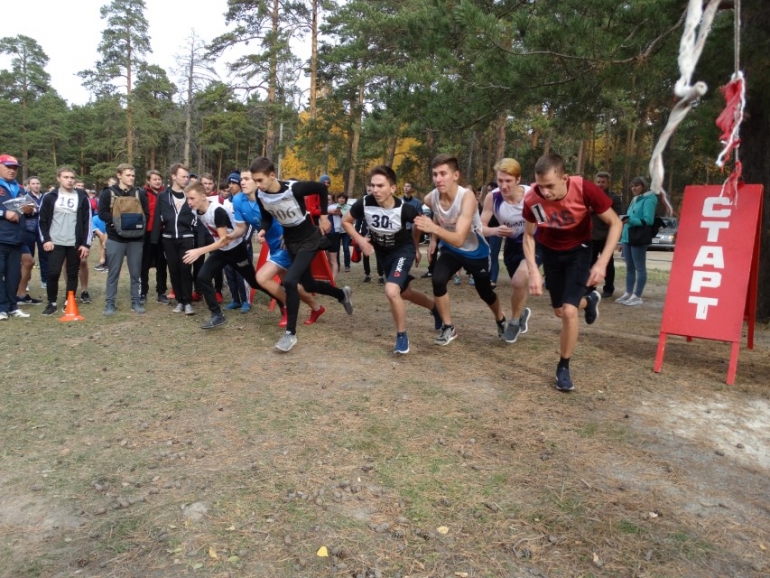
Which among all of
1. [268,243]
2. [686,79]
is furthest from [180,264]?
→ [686,79]

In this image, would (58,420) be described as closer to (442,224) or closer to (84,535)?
(84,535)

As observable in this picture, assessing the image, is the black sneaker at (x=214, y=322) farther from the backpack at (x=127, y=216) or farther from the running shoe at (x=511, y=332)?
the running shoe at (x=511, y=332)

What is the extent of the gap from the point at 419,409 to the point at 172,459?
172 cm

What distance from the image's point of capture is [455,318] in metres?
7.35

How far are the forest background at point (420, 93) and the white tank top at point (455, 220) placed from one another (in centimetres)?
212

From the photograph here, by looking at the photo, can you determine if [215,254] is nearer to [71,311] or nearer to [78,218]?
[78,218]

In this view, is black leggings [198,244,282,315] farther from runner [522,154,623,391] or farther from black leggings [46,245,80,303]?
runner [522,154,623,391]

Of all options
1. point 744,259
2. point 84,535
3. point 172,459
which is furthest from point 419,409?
point 744,259

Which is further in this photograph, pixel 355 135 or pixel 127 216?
Result: pixel 355 135

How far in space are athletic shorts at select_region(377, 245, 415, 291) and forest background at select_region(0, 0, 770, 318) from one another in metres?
2.71

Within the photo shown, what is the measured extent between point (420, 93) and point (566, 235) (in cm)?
396

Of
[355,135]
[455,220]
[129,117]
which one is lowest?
[455,220]

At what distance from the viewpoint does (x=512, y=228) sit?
6098mm

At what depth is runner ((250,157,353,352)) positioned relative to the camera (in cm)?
556
